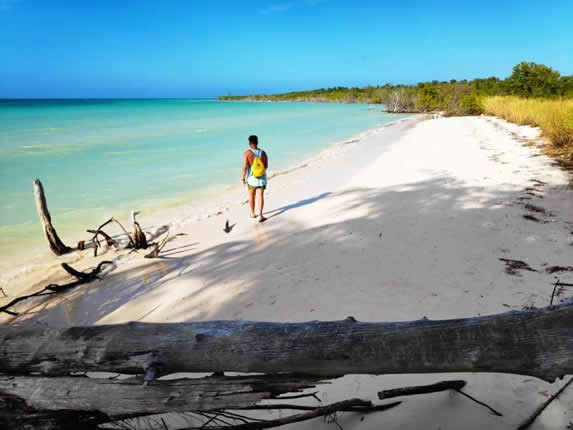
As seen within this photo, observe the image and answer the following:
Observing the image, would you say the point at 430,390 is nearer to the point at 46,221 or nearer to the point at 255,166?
the point at 255,166

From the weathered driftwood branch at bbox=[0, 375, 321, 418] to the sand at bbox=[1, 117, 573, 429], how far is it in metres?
0.85

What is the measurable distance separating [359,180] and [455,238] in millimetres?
5208

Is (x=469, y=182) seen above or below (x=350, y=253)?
above

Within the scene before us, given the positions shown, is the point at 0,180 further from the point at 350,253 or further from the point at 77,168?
the point at 350,253

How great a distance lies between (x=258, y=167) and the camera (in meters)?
6.88

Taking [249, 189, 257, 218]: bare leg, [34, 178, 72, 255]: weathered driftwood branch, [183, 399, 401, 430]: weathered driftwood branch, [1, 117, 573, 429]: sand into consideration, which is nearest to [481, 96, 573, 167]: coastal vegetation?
[1, 117, 573, 429]: sand

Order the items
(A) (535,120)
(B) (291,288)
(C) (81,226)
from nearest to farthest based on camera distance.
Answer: (B) (291,288) < (C) (81,226) < (A) (535,120)

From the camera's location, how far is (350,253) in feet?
16.6

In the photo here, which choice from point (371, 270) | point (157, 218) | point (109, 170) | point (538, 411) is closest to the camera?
point (538, 411)

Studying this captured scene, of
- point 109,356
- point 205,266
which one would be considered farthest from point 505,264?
point 109,356

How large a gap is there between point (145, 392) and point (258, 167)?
5625 millimetres

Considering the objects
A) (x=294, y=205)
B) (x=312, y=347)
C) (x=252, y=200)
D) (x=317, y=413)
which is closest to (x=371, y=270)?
(x=317, y=413)

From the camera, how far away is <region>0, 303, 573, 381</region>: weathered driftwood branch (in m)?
1.35

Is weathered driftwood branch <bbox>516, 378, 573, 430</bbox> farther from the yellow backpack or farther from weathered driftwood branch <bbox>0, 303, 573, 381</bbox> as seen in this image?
the yellow backpack
